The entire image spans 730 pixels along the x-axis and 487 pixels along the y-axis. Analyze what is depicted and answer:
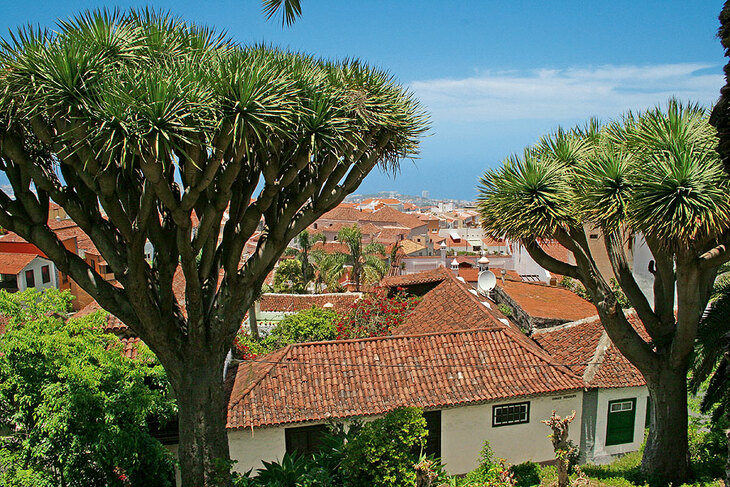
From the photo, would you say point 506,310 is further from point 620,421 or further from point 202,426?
point 202,426

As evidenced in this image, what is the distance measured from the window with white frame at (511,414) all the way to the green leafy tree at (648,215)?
3.91 metres

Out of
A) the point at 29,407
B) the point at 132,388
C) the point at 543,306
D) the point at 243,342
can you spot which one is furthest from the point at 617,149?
the point at 543,306

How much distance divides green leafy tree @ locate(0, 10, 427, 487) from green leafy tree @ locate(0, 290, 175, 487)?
2156 millimetres

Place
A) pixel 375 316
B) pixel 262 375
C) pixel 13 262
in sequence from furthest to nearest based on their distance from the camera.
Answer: pixel 13 262
pixel 375 316
pixel 262 375

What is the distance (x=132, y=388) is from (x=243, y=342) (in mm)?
9322

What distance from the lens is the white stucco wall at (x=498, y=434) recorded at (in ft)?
46.5

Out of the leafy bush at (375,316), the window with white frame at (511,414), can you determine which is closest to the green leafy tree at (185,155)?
the window with white frame at (511,414)

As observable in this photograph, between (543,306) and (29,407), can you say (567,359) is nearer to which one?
(543,306)

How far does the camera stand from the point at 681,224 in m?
7.80

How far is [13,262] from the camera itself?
37.8 metres

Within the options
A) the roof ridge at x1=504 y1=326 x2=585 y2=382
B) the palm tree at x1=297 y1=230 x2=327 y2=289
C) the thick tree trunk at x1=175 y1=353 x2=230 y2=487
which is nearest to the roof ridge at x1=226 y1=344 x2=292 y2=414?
the thick tree trunk at x1=175 y1=353 x2=230 y2=487

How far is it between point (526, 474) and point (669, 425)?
3.68 metres

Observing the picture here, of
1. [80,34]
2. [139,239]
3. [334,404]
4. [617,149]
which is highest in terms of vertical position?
[80,34]

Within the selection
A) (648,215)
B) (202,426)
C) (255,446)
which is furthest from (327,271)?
(648,215)
